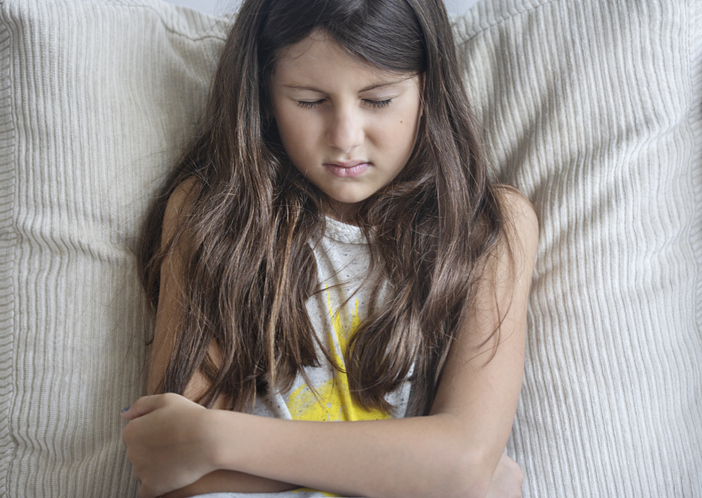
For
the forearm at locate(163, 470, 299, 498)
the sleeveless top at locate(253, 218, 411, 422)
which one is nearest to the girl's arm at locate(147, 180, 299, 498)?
the forearm at locate(163, 470, 299, 498)

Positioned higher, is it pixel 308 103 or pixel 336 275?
pixel 308 103

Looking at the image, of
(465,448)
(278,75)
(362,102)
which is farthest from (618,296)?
(278,75)

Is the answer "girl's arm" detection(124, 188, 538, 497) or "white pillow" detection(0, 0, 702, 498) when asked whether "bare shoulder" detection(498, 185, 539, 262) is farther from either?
"girl's arm" detection(124, 188, 538, 497)

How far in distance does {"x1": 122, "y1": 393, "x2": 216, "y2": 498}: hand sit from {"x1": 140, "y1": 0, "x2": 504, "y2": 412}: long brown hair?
2.4 inches

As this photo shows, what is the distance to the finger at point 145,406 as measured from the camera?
71 centimetres

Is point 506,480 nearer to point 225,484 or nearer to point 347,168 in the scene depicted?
point 225,484

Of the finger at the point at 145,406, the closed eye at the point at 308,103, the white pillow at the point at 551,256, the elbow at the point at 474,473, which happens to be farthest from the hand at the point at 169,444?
the closed eye at the point at 308,103

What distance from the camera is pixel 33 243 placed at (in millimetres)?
848

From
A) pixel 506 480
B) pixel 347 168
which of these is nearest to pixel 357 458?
pixel 506 480

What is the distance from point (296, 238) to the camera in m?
0.85

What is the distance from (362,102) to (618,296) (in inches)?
18.1

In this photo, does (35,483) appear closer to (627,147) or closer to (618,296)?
(618,296)

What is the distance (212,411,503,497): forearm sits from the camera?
26.6 inches

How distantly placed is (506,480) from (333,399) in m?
0.26
